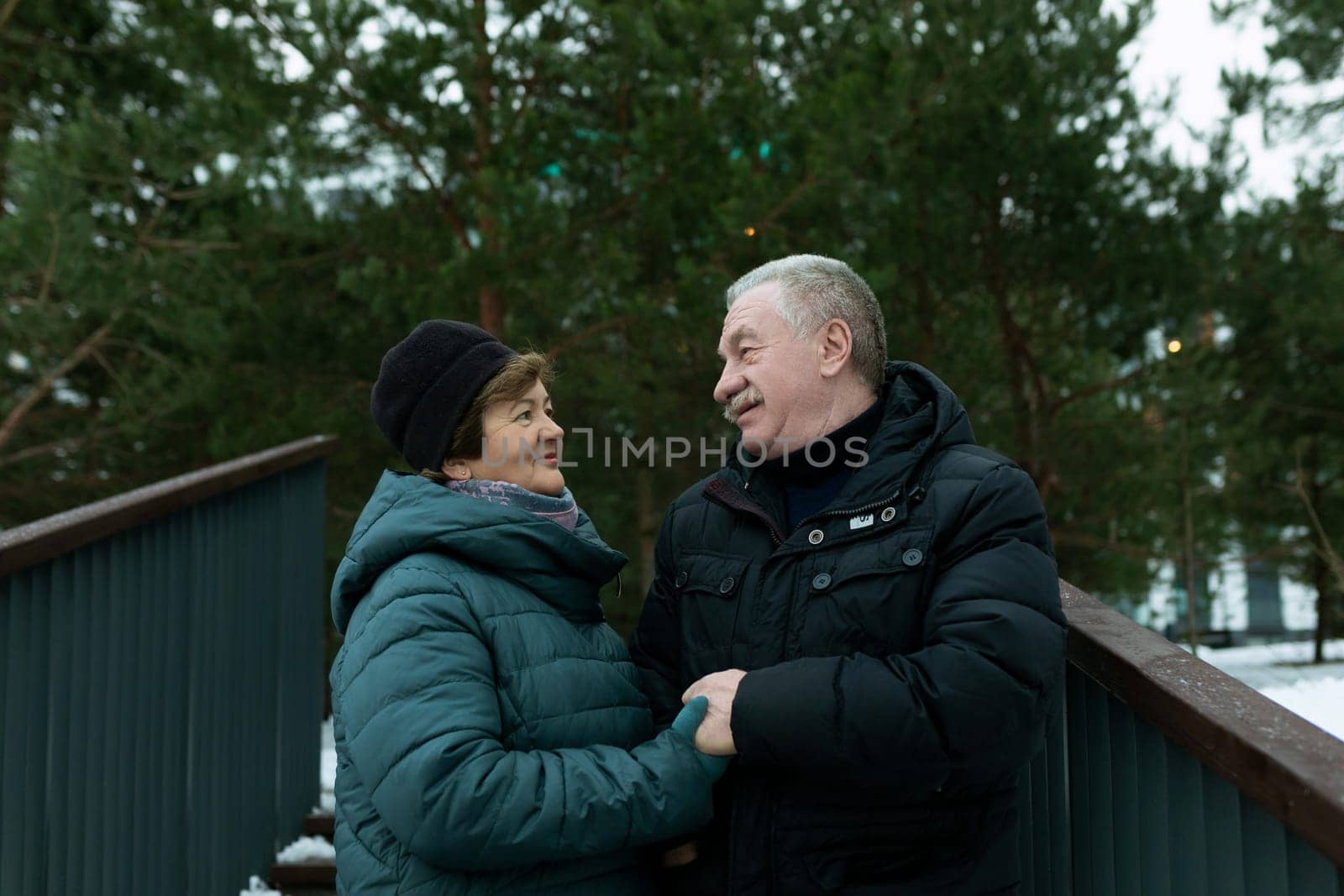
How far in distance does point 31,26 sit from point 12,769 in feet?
30.2

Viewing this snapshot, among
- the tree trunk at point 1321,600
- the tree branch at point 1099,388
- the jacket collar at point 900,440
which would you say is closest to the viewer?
the jacket collar at point 900,440

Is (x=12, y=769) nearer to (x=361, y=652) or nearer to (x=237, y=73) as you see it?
(x=361, y=652)

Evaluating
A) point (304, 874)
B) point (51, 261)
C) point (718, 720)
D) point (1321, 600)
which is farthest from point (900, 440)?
point (1321, 600)

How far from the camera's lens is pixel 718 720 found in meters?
1.79

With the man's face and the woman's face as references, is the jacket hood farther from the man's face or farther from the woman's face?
the man's face

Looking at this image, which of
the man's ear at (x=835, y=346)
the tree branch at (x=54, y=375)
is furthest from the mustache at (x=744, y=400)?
the tree branch at (x=54, y=375)

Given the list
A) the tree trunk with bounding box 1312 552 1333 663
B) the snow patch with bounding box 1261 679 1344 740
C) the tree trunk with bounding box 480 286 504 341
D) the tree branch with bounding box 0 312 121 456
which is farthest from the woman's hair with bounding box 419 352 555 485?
the tree trunk with bounding box 1312 552 1333 663

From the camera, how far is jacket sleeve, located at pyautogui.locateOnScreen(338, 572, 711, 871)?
1580mm

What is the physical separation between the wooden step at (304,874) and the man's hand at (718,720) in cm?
208

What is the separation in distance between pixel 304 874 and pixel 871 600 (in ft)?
7.93

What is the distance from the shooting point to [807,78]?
9289 millimetres

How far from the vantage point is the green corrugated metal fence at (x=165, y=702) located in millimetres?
2289

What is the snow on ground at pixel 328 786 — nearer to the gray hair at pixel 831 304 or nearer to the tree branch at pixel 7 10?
the gray hair at pixel 831 304

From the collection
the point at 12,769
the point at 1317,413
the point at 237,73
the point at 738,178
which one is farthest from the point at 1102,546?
the point at 12,769
